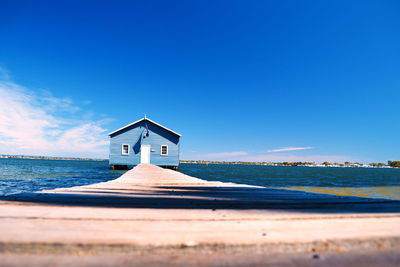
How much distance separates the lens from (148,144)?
25953mm

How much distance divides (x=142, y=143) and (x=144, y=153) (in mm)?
1315

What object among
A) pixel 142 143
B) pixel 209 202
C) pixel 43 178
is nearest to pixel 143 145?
pixel 142 143

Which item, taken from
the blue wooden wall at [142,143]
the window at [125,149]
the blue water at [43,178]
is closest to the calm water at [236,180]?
the blue water at [43,178]

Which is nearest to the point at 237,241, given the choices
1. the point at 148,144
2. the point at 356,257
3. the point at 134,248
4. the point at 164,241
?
the point at 164,241

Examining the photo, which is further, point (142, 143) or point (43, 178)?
point (142, 143)

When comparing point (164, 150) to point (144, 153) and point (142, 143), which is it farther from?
point (142, 143)

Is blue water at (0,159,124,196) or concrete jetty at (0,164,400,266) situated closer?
A: concrete jetty at (0,164,400,266)

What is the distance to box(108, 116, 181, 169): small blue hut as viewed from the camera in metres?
25.5

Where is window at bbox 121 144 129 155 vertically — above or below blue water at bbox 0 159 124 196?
above

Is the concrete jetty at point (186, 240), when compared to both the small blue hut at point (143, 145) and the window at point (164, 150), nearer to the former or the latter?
the small blue hut at point (143, 145)

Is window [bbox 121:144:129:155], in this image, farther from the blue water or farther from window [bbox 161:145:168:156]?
window [bbox 161:145:168:156]

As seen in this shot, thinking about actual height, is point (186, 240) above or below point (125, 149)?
below

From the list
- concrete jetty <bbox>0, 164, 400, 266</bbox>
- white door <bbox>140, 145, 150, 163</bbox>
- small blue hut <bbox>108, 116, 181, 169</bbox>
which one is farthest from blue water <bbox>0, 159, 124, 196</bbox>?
concrete jetty <bbox>0, 164, 400, 266</bbox>

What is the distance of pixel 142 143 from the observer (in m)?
25.9
